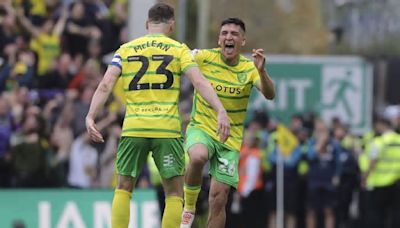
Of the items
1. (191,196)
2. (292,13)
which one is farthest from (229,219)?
(292,13)

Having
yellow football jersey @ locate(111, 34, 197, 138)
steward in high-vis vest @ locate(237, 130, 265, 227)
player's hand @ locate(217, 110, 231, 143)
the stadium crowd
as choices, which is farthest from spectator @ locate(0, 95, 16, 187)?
player's hand @ locate(217, 110, 231, 143)

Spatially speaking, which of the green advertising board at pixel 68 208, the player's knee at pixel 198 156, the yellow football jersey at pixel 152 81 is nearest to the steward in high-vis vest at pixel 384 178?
the green advertising board at pixel 68 208

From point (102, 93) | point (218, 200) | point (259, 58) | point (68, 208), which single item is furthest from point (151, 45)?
point (68, 208)

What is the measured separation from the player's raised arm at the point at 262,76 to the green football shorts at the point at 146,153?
3.92ft

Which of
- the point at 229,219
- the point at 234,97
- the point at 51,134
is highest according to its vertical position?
the point at 234,97

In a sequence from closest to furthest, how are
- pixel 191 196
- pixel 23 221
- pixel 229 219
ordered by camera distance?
pixel 191 196, pixel 23 221, pixel 229 219

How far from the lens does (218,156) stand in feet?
51.7

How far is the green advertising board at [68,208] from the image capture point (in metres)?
22.1

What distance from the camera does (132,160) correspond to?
48.0 ft

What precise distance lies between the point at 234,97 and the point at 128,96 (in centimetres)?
157

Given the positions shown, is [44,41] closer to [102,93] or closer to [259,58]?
[259,58]

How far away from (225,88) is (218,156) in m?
0.75

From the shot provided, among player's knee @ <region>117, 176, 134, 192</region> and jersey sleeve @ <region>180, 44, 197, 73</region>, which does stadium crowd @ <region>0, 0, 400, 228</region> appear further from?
jersey sleeve @ <region>180, 44, 197, 73</region>

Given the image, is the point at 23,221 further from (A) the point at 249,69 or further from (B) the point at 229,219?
(A) the point at 249,69
